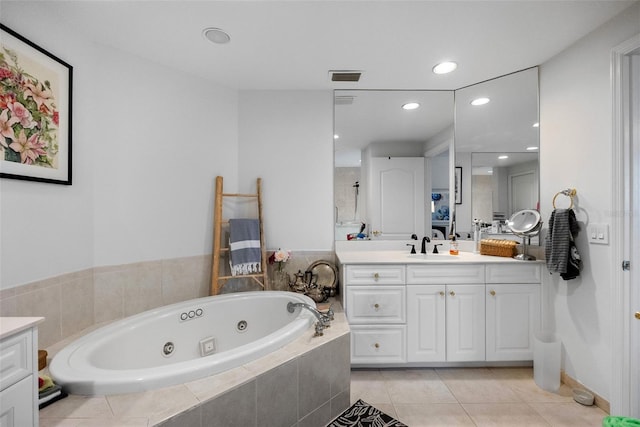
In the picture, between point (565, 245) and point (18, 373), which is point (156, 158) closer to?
point (18, 373)

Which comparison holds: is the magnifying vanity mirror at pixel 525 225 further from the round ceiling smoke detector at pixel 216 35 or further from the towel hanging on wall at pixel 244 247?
the round ceiling smoke detector at pixel 216 35

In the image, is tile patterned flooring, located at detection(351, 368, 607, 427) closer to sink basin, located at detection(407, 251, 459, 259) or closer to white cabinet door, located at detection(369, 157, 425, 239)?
sink basin, located at detection(407, 251, 459, 259)

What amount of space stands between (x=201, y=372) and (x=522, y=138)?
8.80ft

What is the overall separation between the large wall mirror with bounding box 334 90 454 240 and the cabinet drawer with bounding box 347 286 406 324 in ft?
2.13

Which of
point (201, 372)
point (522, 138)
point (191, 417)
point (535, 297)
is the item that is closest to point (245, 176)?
point (201, 372)

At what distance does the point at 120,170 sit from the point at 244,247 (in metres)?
1.01

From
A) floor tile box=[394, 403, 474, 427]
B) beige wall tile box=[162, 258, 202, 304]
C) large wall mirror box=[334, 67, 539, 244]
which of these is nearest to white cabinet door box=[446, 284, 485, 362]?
floor tile box=[394, 403, 474, 427]

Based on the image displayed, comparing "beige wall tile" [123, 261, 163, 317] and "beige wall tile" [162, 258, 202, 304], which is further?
"beige wall tile" [162, 258, 202, 304]

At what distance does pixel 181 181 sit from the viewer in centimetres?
226

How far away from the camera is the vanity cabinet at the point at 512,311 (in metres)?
2.16

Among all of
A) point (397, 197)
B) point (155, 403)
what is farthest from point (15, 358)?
point (397, 197)

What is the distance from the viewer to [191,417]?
40.8 inches

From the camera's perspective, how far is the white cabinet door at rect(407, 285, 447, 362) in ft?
7.11

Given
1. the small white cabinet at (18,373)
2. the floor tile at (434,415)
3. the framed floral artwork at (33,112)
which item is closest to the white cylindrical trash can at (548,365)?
the floor tile at (434,415)
